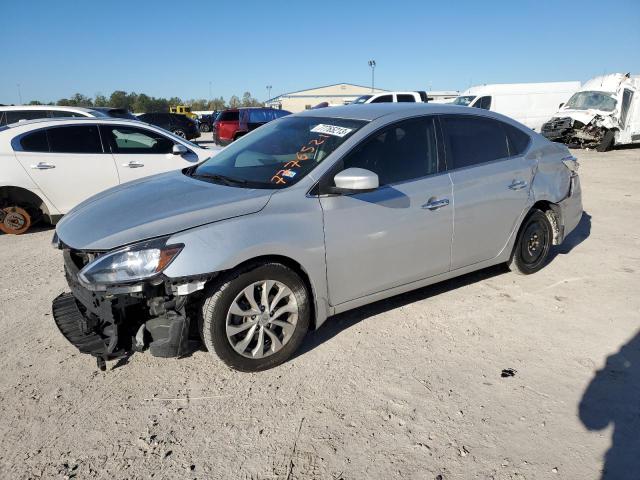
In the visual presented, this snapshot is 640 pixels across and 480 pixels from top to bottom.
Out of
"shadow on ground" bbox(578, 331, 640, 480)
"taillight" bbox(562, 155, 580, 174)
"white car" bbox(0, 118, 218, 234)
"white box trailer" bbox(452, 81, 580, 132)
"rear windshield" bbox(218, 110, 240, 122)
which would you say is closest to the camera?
"shadow on ground" bbox(578, 331, 640, 480)

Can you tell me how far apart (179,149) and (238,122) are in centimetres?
1293

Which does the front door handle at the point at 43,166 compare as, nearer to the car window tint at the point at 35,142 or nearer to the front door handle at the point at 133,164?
the car window tint at the point at 35,142

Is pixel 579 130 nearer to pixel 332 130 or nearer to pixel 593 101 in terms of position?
pixel 593 101

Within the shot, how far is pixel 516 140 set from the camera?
4.55m

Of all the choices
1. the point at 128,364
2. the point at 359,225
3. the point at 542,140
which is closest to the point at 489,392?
the point at 359,225

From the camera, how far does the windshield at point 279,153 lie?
11.2 feet

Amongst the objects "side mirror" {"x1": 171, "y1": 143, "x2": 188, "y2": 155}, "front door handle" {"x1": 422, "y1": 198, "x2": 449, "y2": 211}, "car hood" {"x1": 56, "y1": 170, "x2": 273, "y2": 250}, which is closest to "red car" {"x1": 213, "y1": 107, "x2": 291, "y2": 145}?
"side mirror" {"x1": 171, "y1": 143, "x2": 188, "y2": 155}

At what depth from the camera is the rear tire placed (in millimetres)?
6547

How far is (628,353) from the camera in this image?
3402 mm

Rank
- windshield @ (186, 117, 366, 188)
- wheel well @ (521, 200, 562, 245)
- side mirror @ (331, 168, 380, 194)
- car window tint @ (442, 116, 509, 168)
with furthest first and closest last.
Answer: wheel well @ (521, 200, 562, 245) → car window tint @ (442, 116, 509, 168) → windshield @ (186, 117, 366, 188) → side mirror @ (331, 168, 380, 194)

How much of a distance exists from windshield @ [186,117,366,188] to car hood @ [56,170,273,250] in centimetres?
19

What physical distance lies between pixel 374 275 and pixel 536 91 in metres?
22.4

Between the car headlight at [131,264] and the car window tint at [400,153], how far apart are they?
1372mm

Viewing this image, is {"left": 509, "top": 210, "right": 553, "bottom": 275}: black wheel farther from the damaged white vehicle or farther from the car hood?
the damaged white vehicle
